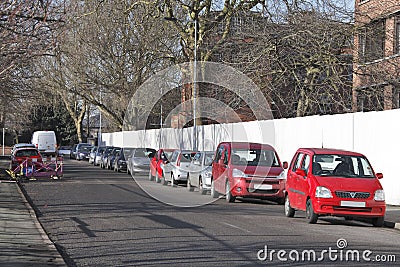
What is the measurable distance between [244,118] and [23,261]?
2637 centimetres

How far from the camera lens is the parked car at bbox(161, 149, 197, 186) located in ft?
90.9

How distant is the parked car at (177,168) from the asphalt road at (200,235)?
6.32 metres

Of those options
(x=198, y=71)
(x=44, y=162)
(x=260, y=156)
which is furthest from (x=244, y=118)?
(x=260, y=156)

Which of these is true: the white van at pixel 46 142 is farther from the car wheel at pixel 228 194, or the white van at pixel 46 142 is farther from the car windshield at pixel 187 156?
the car wheel at pixel 228 194

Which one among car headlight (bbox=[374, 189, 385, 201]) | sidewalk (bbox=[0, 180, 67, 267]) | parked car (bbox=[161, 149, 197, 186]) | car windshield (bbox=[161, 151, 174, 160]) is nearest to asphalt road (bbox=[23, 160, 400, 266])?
sidewalk (bbox=[0, 180, 67, 267])

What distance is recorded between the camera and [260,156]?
70.6 feet

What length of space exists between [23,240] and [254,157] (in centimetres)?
1052

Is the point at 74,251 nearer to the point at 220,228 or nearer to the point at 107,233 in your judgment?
the point at 107,233

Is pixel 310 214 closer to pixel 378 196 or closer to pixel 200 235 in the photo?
pixel 378 196

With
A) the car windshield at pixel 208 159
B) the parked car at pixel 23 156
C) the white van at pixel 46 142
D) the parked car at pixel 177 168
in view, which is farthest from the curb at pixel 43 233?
the white van at pixel 46 142

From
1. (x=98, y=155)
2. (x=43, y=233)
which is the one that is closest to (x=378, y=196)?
(x=43, y=233)

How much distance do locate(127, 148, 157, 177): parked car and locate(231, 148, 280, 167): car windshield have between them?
1565cm

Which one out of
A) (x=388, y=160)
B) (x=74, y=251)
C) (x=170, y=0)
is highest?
(x=170, y=0)

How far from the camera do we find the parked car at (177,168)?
27.7 metres
